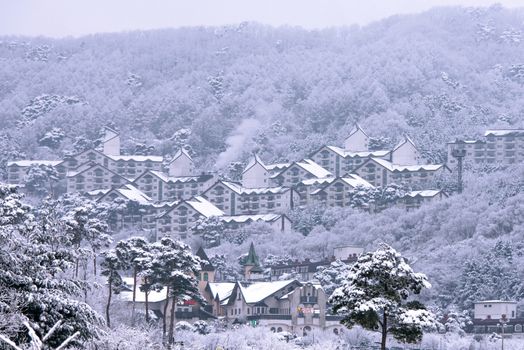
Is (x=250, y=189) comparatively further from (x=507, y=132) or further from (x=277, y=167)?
(x=507, y=132)

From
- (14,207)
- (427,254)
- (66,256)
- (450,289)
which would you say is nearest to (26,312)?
(66,256)

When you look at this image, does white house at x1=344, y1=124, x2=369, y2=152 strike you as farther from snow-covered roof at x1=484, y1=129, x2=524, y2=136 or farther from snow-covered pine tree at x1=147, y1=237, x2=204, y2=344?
snow-covered pine tree at x1=147, y1=237, x2=204, y2=344

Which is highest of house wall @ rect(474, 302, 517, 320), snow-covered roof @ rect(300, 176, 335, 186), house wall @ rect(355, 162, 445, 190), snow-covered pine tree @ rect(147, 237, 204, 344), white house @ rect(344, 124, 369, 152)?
white house @ rect(344, 124, 369, 152)

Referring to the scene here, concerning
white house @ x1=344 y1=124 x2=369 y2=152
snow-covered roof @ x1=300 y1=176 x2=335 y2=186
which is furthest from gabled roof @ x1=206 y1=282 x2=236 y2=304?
white house @ x1=344 y1=124 x2=369 y2=152

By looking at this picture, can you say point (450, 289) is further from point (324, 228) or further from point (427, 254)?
point (324, 228)

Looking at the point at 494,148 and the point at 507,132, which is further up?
the point at 507,132

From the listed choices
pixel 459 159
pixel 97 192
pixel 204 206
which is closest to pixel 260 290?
pixel 459 159
